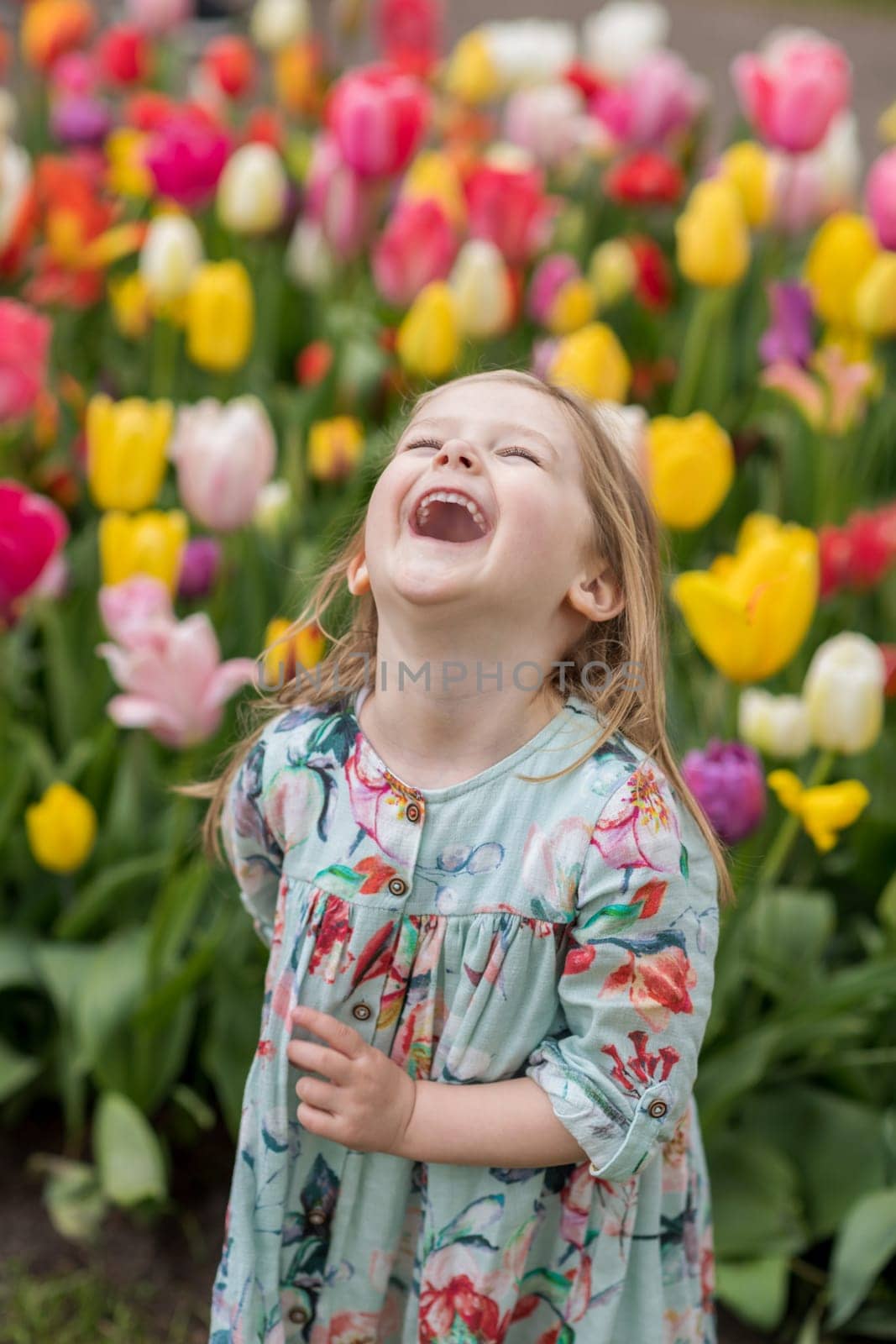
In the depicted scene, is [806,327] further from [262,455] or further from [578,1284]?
[578,1284]

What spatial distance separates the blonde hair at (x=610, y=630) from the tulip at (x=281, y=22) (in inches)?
125

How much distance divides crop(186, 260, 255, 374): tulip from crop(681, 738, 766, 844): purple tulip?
1302mm

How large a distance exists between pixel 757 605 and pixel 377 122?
1.45 m

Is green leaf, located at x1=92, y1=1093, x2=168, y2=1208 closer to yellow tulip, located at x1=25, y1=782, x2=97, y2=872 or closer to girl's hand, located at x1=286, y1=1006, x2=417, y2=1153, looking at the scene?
yellow tulip, located at x1=25, y1=782, x2=97, y2=872

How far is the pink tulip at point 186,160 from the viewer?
2.78 m

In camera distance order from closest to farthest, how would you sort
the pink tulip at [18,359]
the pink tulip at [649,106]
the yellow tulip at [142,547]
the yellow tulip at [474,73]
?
the yellow tulip at [142,547]
the pink tulip at [18,359]
the pink tulip at [649,106]
the yellow tulip at [474,73]

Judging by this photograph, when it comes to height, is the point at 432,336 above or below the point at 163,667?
above

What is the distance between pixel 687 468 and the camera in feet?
6.29

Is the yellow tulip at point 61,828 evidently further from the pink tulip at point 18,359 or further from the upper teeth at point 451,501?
the upper teeth at point 451,501

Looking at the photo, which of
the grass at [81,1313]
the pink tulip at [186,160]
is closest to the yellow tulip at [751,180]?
the pink tulip at [186,160]

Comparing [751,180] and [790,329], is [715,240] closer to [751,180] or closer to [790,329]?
[790,329]

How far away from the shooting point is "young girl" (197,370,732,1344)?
→ 1026 millimetres

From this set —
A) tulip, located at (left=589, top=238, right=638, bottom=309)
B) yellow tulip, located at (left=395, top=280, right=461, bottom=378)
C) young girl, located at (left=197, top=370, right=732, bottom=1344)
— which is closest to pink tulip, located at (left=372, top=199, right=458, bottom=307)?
yellow tulip, located at (left=395, top=280, right=461, bottom=378)

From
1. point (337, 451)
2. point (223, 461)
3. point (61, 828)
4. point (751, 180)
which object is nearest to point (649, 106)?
point (751, 180)
